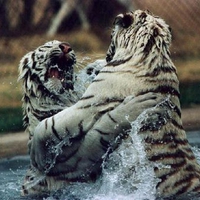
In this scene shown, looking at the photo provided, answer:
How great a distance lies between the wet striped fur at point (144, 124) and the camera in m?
3.56

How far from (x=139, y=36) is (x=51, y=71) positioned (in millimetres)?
828

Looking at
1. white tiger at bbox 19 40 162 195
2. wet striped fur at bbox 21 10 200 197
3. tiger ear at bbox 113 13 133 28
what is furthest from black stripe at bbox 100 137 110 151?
white tiger at bbox 19 40 162 195

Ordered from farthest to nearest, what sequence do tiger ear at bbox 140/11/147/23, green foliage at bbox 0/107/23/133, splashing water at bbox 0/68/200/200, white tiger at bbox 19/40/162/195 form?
green foliage at bbox 0/107/23/133
white tiger at bbox 19/40/162/195
tiger ear at bbox 140/11/147/23
splashing water at bbox 0/68/200/200

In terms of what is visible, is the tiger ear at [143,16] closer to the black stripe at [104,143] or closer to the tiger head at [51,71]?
the black stripe at [104,143]

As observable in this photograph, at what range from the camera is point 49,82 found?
430 centimetres

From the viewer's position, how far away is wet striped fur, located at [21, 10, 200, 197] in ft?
11.7

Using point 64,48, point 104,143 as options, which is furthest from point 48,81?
point 104,143

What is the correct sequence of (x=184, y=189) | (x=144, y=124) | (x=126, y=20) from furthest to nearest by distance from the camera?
(x=126, y=20) < (x=184, y=189) < (x=144, y=124)

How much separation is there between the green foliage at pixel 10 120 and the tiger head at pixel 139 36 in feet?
12.7

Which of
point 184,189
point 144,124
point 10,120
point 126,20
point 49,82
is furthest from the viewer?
point 10,120

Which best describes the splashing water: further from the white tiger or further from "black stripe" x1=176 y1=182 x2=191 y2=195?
the white tiger

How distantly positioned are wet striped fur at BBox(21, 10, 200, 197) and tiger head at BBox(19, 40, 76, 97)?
1.94 feet

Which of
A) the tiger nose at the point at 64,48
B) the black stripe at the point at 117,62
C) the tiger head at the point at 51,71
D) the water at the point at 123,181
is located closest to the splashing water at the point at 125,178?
the water at the point at 123,181

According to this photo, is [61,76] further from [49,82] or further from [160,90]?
[160,90]
